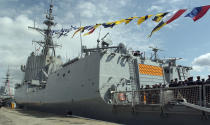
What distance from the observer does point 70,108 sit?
1128 cm

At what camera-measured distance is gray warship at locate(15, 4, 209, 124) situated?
21.0 ft

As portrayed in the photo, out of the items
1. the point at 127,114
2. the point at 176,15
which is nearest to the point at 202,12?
the point at 176,15

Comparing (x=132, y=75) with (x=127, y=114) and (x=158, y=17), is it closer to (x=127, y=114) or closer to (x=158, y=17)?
(x=127, y=114)

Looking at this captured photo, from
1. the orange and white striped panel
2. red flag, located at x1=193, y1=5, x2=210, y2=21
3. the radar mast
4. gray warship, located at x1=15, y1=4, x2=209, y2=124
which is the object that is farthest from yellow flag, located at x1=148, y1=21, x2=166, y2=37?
the radar mast

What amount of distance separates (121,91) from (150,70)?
3678mm

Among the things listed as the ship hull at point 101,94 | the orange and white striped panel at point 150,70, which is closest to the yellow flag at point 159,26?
the ship hull at point 101,94

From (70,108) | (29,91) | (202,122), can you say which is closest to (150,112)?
(202,122)

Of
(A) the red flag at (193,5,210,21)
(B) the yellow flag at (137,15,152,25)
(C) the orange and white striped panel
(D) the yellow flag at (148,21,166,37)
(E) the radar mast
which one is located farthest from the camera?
(E) the radar mast

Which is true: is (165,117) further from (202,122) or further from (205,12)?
(205,12)

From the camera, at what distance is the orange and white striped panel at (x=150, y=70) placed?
10.8 metres

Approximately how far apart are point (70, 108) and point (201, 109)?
7889 mm

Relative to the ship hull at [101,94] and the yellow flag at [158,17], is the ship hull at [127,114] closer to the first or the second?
the ship hull at [101,94]

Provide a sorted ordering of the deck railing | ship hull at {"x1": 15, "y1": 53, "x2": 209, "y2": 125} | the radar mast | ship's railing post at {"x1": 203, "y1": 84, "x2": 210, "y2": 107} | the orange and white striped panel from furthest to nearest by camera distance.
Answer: the radar mast → the orange and white striped panel → ship hull at {"x1": 15, "y1": 53, "x2": 209, "y2": 125} → the deck railing → ship's railing post at {"x1": 203, "y1": 84, "x2": 210, "y2": 107}

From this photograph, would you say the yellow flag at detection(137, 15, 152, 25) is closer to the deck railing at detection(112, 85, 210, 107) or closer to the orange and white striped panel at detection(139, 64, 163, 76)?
the deck railing at detection(112, 85, 210, 107)
